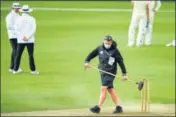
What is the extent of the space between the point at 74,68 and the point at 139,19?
3751mm

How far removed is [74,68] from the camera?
62.4 ft

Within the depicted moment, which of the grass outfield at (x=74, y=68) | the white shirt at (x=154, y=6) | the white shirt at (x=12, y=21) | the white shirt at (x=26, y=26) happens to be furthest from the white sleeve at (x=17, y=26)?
the white shirt at (x=154, y=6)

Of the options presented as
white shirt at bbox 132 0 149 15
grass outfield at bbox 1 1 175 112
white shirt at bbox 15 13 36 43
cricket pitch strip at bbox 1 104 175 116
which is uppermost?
white shirt at bbox 132 0 149 15

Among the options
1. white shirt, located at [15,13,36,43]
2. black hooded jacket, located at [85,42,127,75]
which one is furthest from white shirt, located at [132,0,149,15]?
black hooded jacket, located at [85,42,127,75]

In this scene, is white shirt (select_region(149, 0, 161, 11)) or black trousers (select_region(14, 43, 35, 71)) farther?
white shirt (select_region(149, 0, 161, 11))

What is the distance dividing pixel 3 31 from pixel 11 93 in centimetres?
824

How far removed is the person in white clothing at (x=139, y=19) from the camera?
2141 cm

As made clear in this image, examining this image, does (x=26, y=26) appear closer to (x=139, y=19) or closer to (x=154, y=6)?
(x=139, y=19)

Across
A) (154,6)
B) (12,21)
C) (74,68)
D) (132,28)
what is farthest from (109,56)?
(154,6)

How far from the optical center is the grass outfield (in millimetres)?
16281

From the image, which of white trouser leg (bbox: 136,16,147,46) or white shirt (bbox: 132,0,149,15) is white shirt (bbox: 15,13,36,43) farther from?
white trouser leg (bbox: 136,16,147,46)

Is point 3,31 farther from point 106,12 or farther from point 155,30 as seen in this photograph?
point 106,12

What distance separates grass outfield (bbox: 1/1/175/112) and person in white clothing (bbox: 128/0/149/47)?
1.16 feet

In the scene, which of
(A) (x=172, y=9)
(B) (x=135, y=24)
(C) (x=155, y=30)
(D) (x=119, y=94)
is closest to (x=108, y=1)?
(A) (x=172, y=9)
